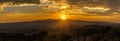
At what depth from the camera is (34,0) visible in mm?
15188

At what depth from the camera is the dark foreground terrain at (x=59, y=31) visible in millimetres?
8016

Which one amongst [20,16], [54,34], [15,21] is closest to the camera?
[54,34]

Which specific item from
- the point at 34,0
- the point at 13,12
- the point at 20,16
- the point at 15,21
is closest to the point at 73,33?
the point at 15,21

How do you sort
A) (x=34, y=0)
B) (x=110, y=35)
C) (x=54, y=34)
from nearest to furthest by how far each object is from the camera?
1. (x=54, y=34)
2. (x=110, y=35)
3. (x=34, y=0)

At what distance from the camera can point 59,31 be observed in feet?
27.0

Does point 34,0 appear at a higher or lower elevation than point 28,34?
lower

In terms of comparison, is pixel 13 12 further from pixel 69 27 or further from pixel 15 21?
pixel 69 27

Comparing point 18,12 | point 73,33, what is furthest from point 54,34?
point 18,12

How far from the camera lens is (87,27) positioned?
8.59 metres

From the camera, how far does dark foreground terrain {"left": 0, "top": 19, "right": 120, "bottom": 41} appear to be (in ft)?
26.3

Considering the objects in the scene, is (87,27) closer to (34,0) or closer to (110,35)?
(110,35)

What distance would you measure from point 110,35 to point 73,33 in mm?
1068

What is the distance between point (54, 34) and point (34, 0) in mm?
7419

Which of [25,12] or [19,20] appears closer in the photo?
[19,20]
